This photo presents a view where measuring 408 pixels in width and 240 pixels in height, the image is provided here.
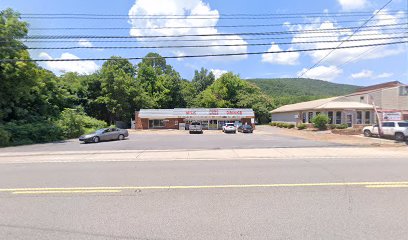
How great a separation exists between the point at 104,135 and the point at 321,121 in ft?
84.7

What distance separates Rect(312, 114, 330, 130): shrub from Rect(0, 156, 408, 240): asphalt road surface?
94.5 ft

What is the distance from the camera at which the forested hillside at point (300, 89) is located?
82.6 meters

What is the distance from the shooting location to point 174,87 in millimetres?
66250

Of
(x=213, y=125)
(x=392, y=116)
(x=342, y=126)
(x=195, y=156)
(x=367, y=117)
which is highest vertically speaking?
(x=392, y=116)

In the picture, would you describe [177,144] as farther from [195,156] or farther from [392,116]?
[392,116]

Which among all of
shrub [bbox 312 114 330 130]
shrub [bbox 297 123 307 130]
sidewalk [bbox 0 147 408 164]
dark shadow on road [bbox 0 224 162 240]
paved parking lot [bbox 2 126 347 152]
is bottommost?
paved parking lot [bbox 2 126 347 152]

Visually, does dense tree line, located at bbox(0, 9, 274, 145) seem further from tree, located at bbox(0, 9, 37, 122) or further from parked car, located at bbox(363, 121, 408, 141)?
parked car, located at bbox(363, 121, 408, 141)

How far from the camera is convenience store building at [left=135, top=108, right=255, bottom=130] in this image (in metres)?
49.1

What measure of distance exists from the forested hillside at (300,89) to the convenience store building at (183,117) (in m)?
29.6

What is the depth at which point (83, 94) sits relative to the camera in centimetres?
5228

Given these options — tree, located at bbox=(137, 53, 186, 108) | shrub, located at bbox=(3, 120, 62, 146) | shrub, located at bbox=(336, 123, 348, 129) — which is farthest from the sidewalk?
tree, located at bbox=(137, 53, 186, 108)

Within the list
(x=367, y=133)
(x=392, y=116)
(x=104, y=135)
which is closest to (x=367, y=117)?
(x=367, y=133)

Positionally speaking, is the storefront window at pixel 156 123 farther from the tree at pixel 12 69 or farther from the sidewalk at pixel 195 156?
the sidewalk at pixel 195 156

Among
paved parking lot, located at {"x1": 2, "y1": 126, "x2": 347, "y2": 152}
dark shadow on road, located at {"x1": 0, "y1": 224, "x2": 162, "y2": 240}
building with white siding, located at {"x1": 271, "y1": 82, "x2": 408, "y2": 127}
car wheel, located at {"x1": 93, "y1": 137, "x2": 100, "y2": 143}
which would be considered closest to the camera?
dark shadow on road, located at {"x1": 0, "y1": 224, "x2": 162, "y2": 240}
